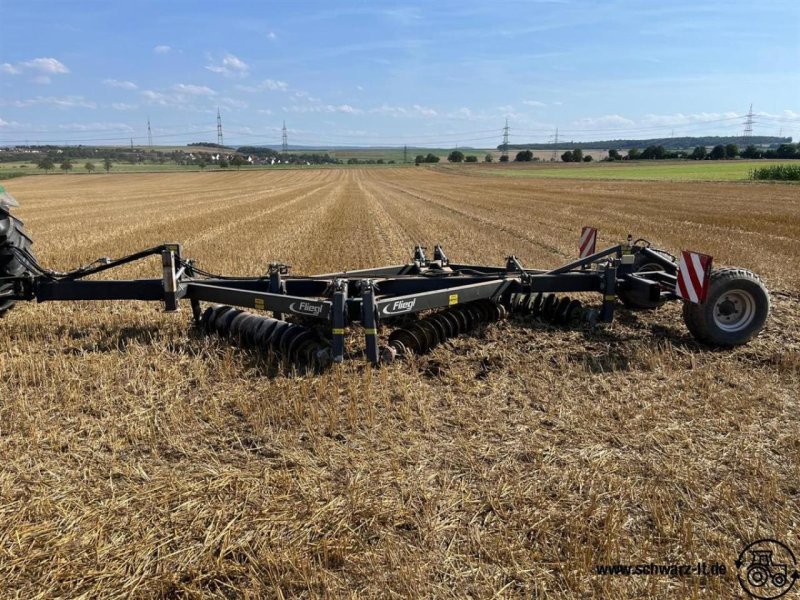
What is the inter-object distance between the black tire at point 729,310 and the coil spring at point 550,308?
113 centimetres

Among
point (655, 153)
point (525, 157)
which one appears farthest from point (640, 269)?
point (525, 157)

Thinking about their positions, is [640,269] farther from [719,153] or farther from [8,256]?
[719,153]

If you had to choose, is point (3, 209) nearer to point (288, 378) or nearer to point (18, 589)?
point (288, 378)

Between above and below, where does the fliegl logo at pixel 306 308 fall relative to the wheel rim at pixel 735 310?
above

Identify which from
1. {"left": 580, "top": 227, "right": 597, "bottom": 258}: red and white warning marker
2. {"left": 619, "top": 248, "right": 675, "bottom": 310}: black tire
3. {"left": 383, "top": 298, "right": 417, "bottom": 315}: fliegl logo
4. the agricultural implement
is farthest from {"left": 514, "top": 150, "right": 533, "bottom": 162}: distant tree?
{"left": 383, "top": 298, "right": 417, "bottom": 315}: fliegl logo

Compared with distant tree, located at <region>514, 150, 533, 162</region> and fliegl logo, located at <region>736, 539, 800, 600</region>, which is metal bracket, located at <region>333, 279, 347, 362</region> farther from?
distant tree, located at <region>514, 150, 533, 162</region>

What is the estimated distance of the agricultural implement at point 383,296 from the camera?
489 cm

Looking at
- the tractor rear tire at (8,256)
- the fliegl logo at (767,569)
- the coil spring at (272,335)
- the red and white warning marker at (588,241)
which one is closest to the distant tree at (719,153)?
the red and white warning marker at (588,241)

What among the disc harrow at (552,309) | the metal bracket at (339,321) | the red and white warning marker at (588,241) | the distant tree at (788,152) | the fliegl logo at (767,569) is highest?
the distant tree at (788,152)

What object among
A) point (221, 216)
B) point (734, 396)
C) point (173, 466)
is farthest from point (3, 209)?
point (221, 216)

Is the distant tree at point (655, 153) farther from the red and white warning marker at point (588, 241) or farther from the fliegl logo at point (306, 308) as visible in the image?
the fliegl logo at point (306, 308)

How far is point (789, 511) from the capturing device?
2.83m

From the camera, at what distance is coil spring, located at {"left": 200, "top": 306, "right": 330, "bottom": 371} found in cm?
486

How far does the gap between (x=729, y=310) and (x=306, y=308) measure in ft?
13.8
